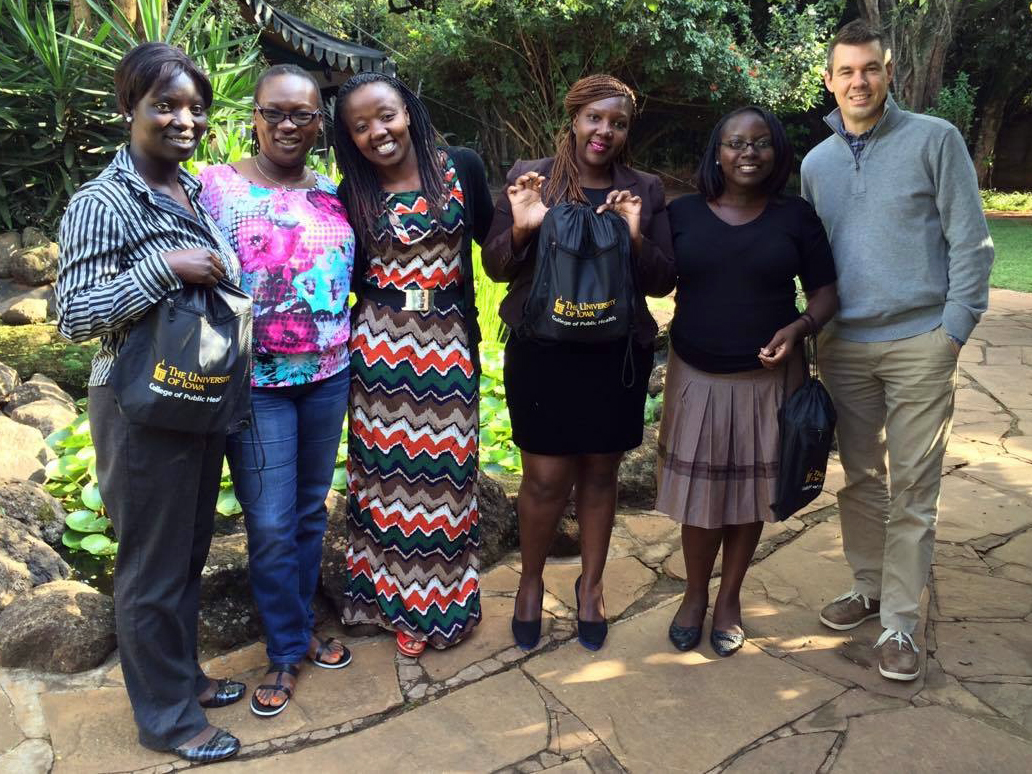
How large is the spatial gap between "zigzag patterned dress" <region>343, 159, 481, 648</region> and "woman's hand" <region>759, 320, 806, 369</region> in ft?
2.73

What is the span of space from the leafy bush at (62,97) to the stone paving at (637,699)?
16.3 ft

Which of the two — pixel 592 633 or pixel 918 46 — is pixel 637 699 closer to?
pixel 592 633

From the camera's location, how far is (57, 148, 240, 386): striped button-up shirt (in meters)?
1.93

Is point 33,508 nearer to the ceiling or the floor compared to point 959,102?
nearer to the floor

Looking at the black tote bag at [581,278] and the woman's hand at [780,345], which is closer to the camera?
the black tote bag at [581,278]

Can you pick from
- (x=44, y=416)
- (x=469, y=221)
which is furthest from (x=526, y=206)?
(x=44, y=416)

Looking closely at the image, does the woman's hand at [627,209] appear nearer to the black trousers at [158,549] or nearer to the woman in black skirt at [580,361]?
the woman in black skirt at [580,361]

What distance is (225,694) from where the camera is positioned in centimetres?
249

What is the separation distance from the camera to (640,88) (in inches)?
491

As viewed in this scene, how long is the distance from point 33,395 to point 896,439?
3987mm

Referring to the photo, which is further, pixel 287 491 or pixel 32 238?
pixel 32 238

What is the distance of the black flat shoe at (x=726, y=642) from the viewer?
2756 millimetres

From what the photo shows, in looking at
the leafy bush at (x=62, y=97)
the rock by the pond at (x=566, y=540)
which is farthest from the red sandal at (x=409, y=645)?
the leafy bush at (x=62, y=97)

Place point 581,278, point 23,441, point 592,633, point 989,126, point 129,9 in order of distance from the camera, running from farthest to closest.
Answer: point 989,126 → point 129,9 → point 23,441 → point 592,633 → point 581,278
